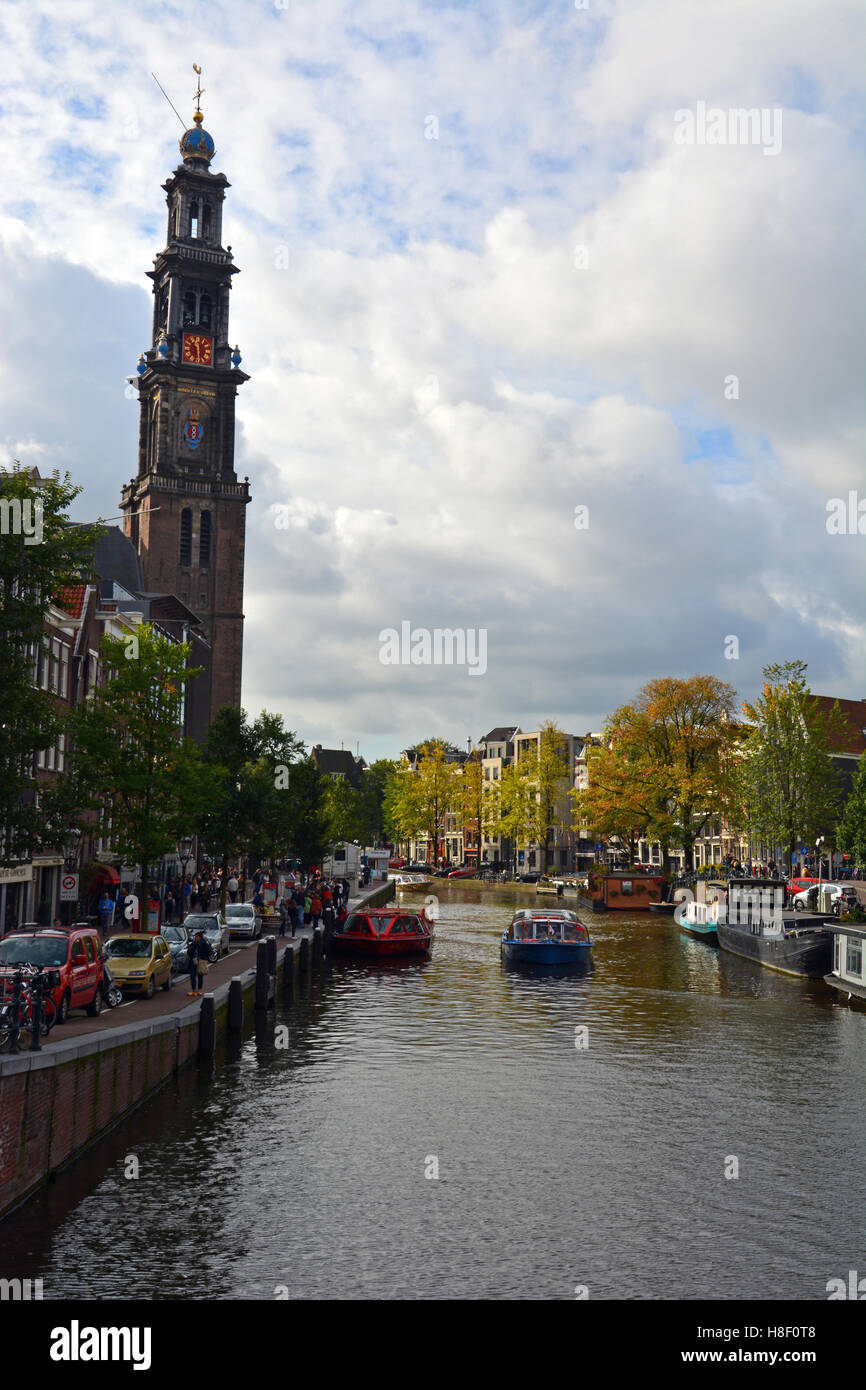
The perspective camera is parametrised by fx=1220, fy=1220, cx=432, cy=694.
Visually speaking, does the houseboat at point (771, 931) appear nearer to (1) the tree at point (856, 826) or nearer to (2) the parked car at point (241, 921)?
(1) the tree at point (856, 826)

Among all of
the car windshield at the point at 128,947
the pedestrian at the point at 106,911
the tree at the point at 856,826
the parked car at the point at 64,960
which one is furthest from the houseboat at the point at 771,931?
the parked car at the point at 64,960

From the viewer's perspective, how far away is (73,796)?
1367 inches

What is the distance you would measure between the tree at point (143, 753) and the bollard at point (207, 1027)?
15286 millimetres

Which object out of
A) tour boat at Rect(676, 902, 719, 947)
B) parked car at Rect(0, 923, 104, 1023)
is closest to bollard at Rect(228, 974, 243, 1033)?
parked car at Rect(0, 923, 104, 1023)

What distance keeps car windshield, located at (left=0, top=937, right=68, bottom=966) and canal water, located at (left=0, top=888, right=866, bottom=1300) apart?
12.1 ft

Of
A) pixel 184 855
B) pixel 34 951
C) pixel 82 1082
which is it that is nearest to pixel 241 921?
pixel 34 951

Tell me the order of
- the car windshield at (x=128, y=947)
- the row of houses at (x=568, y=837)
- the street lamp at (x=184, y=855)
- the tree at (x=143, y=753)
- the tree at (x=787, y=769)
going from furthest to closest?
the row of houses at (x=568, y=837), the tree at (x=787, y=769), the street lamp at (x=184, y=855), the tree at (x=143, y=753), the car windshield at (x=128, y=947)

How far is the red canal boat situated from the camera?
5497 cm

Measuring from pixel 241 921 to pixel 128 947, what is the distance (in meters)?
19.9

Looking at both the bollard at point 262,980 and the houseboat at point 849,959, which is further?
the houseboat at point 849,959

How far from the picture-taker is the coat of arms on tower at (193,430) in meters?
121

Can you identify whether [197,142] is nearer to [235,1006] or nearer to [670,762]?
[670,762]
